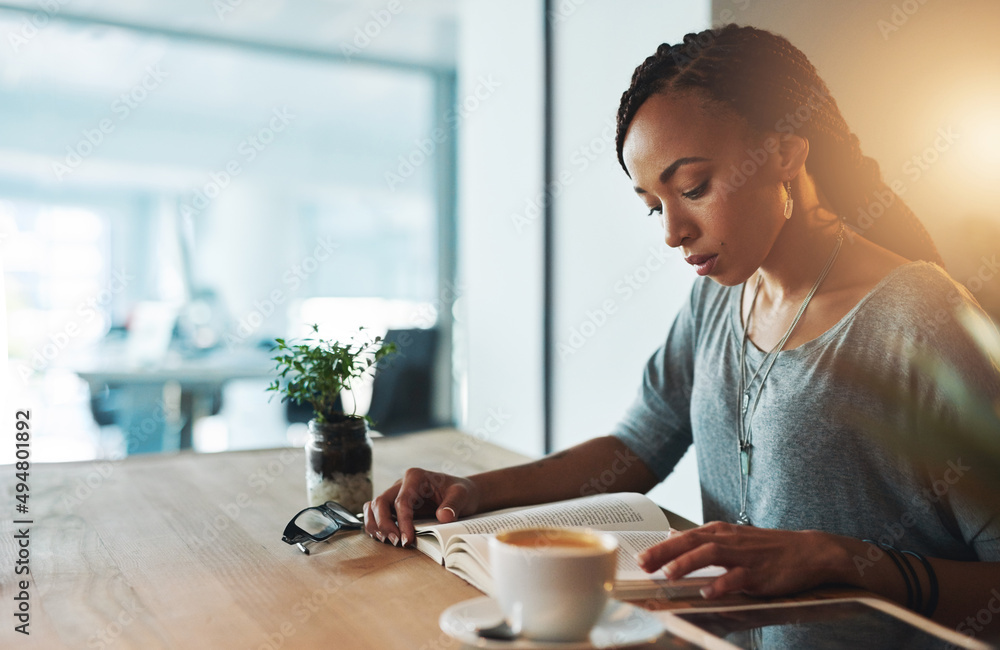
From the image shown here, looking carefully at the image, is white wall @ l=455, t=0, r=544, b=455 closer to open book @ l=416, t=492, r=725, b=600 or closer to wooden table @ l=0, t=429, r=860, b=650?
wooden table @ l=0, t=429, r=860, b=650

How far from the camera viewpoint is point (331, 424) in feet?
3.67

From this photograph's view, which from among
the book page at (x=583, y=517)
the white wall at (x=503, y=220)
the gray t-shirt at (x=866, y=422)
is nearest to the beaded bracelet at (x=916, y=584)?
the gray t-shirt at (x=866, y=422)

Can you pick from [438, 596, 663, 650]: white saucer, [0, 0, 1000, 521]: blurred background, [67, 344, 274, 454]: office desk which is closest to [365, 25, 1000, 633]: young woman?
[438, 596, 663, 650]: white saucer

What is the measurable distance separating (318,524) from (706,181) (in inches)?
27.1

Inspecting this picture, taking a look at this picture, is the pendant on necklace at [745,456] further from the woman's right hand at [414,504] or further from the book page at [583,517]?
the woman's right hand at [414,504]

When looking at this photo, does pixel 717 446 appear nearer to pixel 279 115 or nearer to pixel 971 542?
pixel 971 542

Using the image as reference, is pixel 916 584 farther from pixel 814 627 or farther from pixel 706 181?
pixel 706 181

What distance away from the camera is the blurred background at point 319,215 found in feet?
9.60

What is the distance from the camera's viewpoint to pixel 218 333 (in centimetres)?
423

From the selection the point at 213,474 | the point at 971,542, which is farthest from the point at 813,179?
the point at 213,474

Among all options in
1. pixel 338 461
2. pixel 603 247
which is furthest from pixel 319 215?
pixel 338 461

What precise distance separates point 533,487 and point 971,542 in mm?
558

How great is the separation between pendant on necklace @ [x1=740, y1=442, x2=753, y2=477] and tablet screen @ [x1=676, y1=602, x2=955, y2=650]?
0.44 metres

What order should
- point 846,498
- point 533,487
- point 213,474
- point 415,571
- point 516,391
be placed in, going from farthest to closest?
1. point 516,391
2. point 213,474
3. point 533,487
4. point 846,498
5. point 415,571
